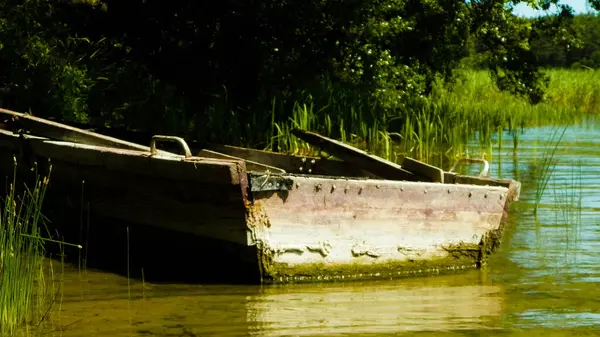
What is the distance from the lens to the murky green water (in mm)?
4750

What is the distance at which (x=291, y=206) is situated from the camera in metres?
5.52

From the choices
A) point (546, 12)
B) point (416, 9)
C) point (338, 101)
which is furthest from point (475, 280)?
point (546, 12)

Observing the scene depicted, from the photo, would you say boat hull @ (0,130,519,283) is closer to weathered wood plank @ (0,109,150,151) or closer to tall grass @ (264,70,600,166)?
weathered wood plank @ (0,109,150,151)

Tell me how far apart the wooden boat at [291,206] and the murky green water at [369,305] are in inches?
5.3

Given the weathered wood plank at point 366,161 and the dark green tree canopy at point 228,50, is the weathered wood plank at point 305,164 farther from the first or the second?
the dark green tree canopy at point 228,50

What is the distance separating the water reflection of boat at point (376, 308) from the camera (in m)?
4.79

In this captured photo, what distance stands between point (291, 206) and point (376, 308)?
718 mm

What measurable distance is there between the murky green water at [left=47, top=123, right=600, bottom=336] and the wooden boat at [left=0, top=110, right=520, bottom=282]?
0.13 meters

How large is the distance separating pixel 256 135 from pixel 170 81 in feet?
5.73

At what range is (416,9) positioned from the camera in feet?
48.9

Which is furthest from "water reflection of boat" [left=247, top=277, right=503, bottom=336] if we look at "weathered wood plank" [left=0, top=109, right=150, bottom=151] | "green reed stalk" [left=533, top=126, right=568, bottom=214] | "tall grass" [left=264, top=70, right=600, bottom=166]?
"tall grass" [left=264, top=70, right=600, bottom=166]

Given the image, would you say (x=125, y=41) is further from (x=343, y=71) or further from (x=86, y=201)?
(x=86, y=201)

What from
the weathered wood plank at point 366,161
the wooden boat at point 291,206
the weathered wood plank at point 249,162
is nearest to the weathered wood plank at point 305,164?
the weathered wood plank at point 366,161

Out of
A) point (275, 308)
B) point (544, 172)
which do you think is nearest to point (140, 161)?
point (275, 308)
